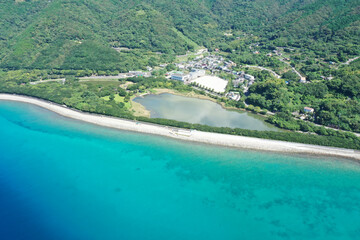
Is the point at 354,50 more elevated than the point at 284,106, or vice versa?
the point at 354,50

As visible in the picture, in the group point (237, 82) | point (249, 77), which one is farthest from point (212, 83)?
point (249, 77)

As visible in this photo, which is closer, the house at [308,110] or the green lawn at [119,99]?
the house at [308,110]

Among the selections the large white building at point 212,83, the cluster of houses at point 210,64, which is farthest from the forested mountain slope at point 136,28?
the large white building at point 212,83

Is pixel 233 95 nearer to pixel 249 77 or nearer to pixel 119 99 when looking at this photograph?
pixel 249 77

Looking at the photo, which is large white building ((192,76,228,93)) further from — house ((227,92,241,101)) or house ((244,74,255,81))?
house ((244,74,255,81))

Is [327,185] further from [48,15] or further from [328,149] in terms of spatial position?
[48,15]

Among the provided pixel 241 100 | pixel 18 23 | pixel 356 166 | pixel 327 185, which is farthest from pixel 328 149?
pixel 18 23

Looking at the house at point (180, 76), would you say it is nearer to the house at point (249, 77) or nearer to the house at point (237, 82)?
the house at point (237, 82)
